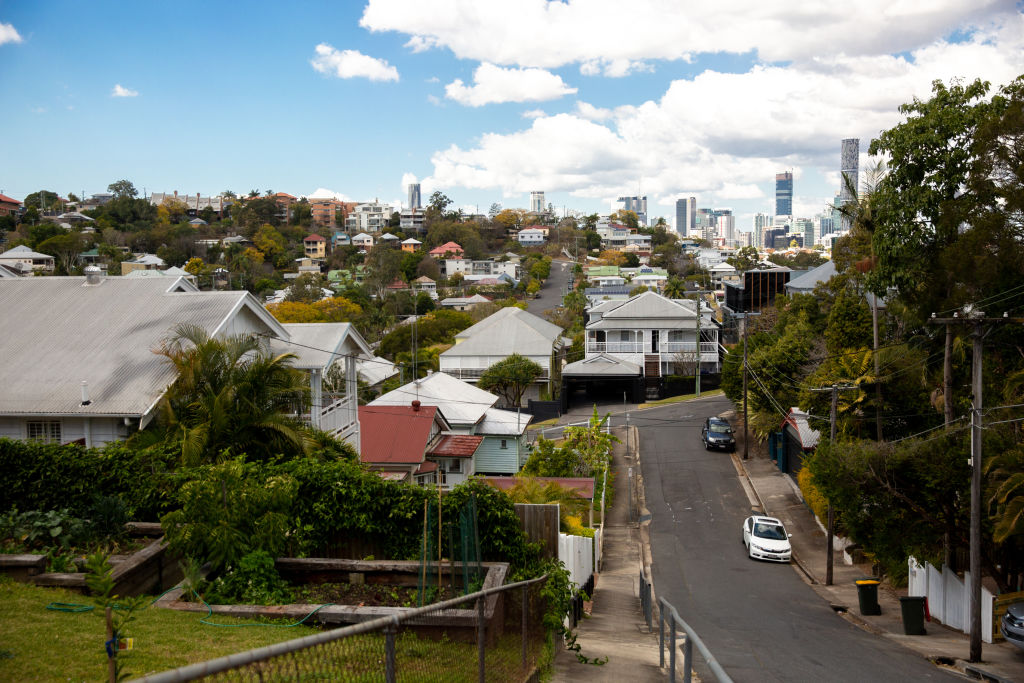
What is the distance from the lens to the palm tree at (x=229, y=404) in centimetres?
1398

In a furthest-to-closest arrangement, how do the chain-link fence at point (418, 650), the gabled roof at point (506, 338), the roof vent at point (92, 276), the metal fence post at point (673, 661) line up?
the gabled roof at point (506, 338), the roof vent at point (92, 276), the metal fence post at point (673, 661), the chain-link fence at point (418, 650)

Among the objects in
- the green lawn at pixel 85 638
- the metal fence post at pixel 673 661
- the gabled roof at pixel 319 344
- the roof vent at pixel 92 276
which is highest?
the roof vent at pixel 92 276

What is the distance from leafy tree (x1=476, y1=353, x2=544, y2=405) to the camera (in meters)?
53.0

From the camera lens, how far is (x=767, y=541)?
2625 centimetres

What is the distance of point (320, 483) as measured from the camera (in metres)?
11.4

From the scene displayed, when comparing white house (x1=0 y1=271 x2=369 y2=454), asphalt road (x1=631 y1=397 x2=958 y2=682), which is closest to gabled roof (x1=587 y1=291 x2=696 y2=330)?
asphalt road (x1=631 y1=397 x2=958 y2=682)

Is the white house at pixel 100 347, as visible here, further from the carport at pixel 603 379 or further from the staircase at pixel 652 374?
the staircase at pixel 652 374

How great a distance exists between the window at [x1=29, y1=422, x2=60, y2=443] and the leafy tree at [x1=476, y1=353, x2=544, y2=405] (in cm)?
3840

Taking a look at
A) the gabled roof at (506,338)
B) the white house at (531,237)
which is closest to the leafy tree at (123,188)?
the white house at (531,237)

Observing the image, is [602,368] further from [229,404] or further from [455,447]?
[229,404]

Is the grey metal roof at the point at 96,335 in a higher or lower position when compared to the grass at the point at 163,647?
higher

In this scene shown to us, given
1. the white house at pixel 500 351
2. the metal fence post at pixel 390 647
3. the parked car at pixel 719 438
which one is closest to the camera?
the metal fence post at pixel 390 647

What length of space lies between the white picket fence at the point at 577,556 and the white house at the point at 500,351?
3533cm

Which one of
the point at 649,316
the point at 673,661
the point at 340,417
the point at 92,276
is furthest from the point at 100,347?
the point at 649,316
